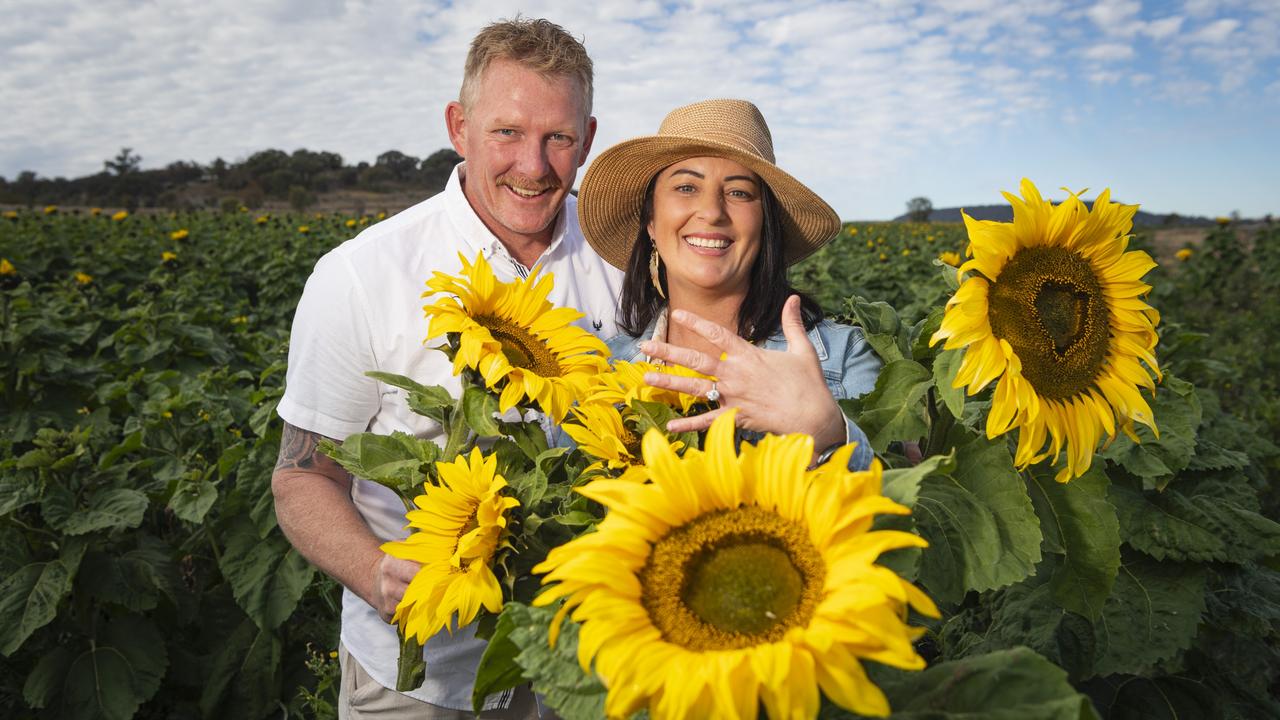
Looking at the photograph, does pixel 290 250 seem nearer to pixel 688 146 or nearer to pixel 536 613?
pixel 688 146

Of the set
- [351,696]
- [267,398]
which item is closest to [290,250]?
[267,398]

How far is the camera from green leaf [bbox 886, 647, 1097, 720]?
967 millimetres

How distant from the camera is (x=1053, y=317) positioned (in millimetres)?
1393

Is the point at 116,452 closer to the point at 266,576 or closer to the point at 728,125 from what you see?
the point at 266,576

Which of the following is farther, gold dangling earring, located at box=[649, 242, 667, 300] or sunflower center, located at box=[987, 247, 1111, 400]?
gold dangling earring, located at box=[649, 242, 667, 300]

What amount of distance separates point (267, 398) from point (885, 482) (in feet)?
12.8

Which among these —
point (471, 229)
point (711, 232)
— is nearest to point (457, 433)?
point (711, 232)

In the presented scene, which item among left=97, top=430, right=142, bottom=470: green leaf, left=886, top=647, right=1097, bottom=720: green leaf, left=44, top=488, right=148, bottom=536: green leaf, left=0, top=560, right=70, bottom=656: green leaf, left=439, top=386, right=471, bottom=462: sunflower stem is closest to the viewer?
left=886, top=647, right=1097, bottom=720: green leaf

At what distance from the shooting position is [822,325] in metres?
2.32

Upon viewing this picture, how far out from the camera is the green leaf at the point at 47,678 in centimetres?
346

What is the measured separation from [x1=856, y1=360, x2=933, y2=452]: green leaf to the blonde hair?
159 centimetres

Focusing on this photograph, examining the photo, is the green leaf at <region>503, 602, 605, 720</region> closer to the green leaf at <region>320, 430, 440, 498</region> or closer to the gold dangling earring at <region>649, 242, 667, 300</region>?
the green leaf at <region>320, 430, 440, 498</region>

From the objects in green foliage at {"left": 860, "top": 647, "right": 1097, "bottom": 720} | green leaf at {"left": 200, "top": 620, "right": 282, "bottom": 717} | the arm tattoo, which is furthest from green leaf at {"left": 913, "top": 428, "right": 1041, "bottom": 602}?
green leaf at {"left": 200, "top": 620, "right": 282, "bottom": 717}

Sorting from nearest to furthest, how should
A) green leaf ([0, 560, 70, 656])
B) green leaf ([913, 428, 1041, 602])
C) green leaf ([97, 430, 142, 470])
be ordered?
green leaf ([913, 428, 1041, 602]) < green leaf ([0, 560, 70, 656]) < green leaf ([97, 430, 142, 470])
